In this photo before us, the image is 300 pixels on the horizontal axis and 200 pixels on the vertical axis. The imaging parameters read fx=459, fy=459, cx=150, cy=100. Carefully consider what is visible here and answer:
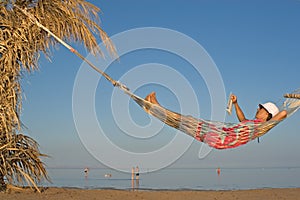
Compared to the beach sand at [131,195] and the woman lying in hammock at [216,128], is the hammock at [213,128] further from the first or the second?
the beach sand at [131,195]

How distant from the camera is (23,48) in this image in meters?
6.57

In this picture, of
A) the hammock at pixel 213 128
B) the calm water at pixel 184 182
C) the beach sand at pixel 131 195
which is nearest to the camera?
the hammock at pixel 213 128

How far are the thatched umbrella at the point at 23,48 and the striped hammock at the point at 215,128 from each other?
1.82m

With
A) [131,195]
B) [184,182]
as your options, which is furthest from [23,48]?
[184,182]

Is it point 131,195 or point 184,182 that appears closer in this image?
point 131,195

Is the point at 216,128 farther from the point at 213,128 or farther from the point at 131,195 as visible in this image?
the point at 131,195

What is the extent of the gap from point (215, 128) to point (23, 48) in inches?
122

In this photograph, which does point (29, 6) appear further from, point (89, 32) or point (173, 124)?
point (173, 124)

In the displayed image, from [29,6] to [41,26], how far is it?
25.1 inches

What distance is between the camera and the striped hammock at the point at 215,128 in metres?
5.16

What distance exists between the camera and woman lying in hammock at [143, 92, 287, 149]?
16.9 feet

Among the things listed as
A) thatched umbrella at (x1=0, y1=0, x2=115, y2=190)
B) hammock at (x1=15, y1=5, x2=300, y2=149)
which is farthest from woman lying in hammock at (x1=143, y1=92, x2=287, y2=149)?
thatched umbrella at (x1=0, y1=0, x2=115, y2=190)

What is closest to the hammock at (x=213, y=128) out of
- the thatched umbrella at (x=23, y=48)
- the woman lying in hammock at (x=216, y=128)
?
the woman lying in hammock at (x=216, y=128)

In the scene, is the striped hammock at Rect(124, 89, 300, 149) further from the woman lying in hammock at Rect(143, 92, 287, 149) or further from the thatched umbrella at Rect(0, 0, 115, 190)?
the thatched umbrella at Rect(0, 0, 115, 190)
